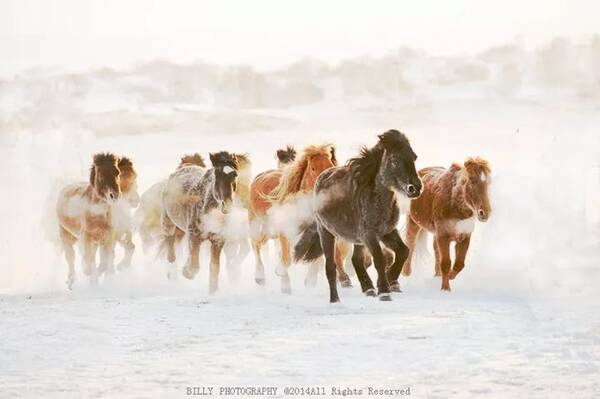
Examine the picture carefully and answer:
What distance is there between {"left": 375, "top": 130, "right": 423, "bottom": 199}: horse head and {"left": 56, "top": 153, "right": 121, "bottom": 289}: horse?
6.18 metres

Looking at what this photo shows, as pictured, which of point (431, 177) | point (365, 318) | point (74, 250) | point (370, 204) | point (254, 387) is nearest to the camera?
point (254, 387)

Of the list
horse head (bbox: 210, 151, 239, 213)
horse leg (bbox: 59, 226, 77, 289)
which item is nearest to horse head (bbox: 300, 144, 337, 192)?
horse head (bbox: 210, 151, 239, 213)

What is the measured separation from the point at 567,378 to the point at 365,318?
3.62 m

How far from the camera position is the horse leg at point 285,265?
1791cm

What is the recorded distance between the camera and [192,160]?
71.9 ft

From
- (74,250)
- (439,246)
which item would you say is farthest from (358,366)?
(74,250)

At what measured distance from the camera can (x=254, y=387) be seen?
36.3 ft

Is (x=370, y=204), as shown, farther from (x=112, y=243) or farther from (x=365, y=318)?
(x=112, y=243)

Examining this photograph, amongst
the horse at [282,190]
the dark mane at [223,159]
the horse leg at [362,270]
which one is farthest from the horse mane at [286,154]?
the horse leg at [362,270]

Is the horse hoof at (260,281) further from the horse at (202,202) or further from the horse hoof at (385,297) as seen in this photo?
the horse hoof at (385,297)

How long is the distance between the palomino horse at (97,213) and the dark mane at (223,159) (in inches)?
107

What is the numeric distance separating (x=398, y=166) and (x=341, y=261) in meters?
2.78

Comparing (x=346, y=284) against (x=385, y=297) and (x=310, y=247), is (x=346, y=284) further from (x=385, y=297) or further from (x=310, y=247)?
(x=385, y=297)

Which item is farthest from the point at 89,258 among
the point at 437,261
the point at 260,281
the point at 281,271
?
the point at 437,261
